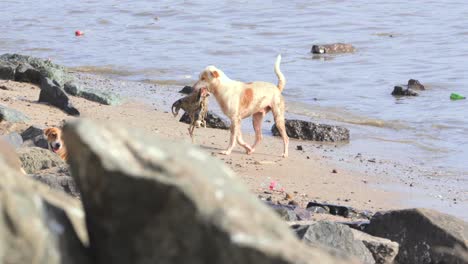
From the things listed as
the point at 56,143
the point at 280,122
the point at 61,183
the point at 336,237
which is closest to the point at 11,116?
the point at 56,143

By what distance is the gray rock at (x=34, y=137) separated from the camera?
10.3m

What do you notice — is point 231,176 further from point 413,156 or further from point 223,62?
point 223,62

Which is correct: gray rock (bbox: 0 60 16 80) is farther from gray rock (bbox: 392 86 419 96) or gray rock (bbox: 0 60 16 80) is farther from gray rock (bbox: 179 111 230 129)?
gray rock (bbox: 392 86 419 96)

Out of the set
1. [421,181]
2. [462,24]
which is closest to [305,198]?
[421,181]

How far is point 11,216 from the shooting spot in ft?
10.8

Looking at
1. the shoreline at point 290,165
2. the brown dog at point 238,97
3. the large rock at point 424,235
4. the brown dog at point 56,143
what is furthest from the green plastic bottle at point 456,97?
the large rock at point 424,235

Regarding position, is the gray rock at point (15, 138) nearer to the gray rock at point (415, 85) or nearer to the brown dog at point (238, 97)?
the brown dog at point (238, 97)

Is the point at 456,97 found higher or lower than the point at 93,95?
lower

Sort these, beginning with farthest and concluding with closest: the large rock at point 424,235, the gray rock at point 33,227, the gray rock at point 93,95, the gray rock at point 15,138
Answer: the gray rock at point 93,95, the gray rock at point 15,138, the large rock at point 424,235, the gray rock at point 33,227

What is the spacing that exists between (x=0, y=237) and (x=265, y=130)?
10.4 m

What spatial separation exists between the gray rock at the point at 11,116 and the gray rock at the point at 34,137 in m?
0.48

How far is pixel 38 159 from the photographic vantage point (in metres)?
9.55

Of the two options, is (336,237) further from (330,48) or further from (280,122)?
(330,48)

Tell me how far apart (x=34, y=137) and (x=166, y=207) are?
773cm
